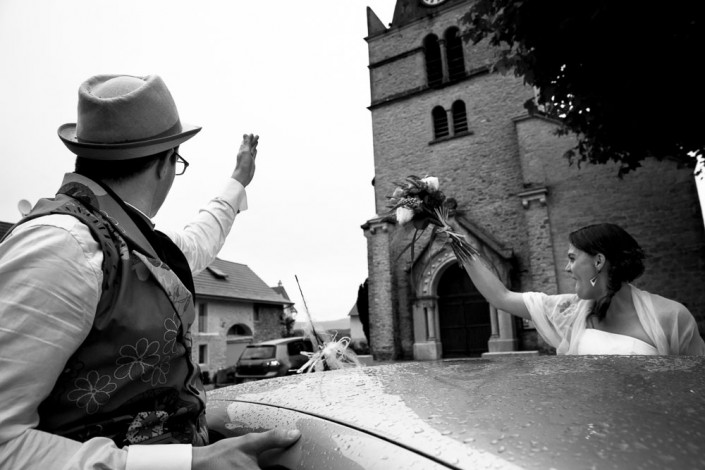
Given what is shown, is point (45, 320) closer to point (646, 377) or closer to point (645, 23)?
point (646, 377)

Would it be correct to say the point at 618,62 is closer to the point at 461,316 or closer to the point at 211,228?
the point at 211,228

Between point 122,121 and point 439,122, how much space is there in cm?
1646

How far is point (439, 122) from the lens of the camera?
16.8m

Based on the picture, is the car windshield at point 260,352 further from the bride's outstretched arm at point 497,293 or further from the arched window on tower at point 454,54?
the arched window on tower at point 454,54

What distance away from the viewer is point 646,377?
3.78 feet

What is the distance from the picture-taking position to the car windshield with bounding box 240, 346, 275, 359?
43.6 feet

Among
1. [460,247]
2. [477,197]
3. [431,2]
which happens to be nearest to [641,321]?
[460,247]

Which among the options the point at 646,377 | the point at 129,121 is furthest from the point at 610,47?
the point at 129,121

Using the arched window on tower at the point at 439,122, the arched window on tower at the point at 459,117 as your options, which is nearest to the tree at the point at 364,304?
the arched window on tower at the point at 439,122

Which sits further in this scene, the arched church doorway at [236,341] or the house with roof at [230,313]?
the arched church doorway at [236,341]

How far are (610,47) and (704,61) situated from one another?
3.17ft

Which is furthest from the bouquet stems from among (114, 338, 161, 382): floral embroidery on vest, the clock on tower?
the clock on tower

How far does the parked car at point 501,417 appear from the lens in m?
0.78

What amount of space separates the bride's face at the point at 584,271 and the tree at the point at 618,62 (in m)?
3.24
